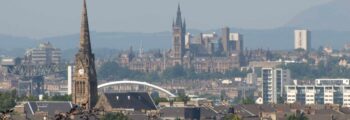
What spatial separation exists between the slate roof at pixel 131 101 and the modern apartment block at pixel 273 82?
63.7 m

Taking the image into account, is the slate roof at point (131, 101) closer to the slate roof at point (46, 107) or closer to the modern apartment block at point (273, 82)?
the slate roof at point (46, 107)

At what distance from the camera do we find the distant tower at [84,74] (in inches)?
3145

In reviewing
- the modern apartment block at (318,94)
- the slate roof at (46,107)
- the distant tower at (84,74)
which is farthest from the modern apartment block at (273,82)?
the slate roof at (46,107)

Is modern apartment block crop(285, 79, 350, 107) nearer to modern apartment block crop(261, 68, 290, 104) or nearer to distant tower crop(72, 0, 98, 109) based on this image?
modern apartment block crop(261, 68, 290, 104)

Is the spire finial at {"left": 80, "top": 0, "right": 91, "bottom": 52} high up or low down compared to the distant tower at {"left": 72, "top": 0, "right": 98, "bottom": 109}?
up

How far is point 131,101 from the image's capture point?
87312 mm

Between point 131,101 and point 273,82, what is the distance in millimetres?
78174

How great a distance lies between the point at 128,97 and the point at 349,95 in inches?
2237

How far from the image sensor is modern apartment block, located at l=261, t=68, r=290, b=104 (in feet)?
516

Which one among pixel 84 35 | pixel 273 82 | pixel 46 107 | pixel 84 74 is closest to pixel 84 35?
A: pixel 84 35

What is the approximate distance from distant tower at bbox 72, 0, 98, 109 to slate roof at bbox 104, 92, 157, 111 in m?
2.55

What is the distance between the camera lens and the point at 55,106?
262 feet

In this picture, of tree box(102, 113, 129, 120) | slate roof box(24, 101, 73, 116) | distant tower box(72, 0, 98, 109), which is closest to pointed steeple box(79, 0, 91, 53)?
distant tower box(72, 0, 98, 109)

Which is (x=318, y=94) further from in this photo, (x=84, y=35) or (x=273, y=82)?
(x=84, y=35)
